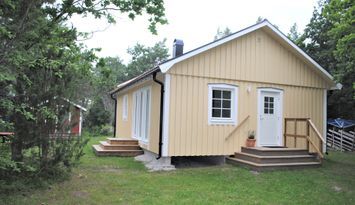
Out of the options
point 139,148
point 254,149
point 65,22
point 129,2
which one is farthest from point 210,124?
point 65,22

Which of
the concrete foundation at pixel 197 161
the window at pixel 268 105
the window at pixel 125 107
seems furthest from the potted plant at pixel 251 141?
the window at pixel 125 107

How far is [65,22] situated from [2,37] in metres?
1.77

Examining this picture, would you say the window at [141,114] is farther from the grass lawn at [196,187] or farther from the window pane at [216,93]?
the window pane at [216,93]

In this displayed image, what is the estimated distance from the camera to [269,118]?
11430 mm

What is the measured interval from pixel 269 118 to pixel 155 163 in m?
4.10

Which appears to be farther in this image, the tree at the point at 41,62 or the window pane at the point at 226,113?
the window pane at the point at 226,113

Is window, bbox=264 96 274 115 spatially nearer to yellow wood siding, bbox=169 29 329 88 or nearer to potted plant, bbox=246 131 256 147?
yellow wood siding, bbox=169 29 329 88

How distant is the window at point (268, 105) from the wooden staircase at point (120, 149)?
181 inches

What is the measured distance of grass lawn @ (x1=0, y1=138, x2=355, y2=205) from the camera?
6.29m

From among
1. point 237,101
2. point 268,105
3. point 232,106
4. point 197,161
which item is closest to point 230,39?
point 237,101

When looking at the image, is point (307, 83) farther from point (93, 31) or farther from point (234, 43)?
point (93, 31)

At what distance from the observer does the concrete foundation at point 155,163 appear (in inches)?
375

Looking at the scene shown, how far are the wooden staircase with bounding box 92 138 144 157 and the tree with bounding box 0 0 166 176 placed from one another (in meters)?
4.92

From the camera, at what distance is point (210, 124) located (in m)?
10.3
